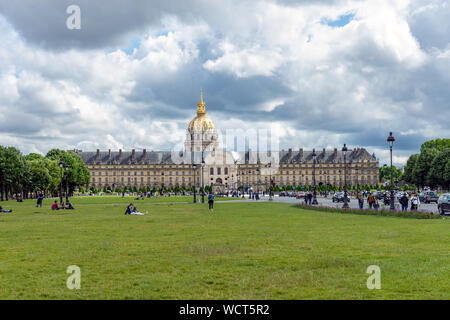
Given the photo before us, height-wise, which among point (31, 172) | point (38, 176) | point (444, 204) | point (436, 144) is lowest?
point (444, 204)

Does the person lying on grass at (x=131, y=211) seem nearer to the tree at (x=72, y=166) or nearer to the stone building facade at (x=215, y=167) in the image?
the tree at (x=72, y=166)

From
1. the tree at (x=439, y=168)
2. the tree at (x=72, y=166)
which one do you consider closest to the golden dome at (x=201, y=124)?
the tree at (x=72, y=166)

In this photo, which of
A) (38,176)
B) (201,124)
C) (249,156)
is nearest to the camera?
(38,176)

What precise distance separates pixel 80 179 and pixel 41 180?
73.2ft

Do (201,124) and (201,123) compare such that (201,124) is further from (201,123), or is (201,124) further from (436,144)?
(436,144)

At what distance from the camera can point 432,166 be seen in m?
90.6

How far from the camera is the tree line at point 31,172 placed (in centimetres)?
7005

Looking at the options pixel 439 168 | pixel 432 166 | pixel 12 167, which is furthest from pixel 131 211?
pixel 432 166

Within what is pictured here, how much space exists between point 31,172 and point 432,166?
2871 inches

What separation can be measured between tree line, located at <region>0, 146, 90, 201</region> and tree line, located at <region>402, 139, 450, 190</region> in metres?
64.4

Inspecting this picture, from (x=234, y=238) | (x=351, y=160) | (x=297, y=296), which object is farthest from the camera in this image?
(x=351, y=160)
